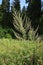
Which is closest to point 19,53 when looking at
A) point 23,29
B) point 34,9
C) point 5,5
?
point 23,29

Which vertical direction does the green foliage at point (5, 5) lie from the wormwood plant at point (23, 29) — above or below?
below

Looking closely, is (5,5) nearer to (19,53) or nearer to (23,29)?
(19,53)

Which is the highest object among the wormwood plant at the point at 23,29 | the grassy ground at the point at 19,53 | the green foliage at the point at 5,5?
the wormwood plant at the point at 23,29

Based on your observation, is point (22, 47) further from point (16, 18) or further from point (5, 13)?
point (5, 13)

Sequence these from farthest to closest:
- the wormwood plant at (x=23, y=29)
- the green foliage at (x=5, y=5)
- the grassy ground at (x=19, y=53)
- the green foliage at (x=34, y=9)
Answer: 1. the green foliage at (x=5, y=5)
2. the green foliage at (x=34, y=9)
3. the grassy ground at (x=19, y=53)
4. the wormwood plant at (x=23, y=29)

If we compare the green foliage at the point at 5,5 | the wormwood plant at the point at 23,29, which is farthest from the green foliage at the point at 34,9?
the wormwood plant at the point at 23,29

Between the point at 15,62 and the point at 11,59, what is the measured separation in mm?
113

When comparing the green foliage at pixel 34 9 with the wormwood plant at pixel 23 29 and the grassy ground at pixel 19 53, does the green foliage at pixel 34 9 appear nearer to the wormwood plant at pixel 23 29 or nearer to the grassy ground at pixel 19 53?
the grassy ground at pixel 19 53

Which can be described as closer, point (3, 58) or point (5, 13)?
point (3, 58)

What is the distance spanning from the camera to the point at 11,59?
6.84m

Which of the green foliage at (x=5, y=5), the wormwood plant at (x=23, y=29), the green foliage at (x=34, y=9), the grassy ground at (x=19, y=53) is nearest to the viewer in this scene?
the wormwood plant at (x=23, y=29)

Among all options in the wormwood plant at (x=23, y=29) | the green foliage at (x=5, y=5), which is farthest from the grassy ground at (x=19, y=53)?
the green foliage at (x=5, y=5)

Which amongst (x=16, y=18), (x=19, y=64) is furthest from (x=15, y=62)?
(x=16, y=18)

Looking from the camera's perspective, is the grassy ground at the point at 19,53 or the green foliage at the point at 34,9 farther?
the green foliage at the point at 34,9
